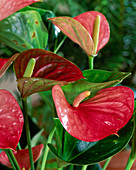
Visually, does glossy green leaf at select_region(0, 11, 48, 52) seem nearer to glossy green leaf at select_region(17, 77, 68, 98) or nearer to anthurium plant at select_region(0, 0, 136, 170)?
anthurium plant at select_region(0, 0, 136, 170)

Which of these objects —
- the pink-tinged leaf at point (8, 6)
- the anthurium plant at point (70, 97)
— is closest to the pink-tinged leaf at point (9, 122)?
the anthurium plant at point (70, 97)

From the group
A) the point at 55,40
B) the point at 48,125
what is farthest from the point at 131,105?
the point at 48,125

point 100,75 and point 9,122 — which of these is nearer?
point 9,122

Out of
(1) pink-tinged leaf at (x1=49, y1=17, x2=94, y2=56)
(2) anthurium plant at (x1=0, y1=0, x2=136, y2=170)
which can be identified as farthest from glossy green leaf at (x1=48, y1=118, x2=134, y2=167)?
(1) pink-tinged leaf at (x1=49, y1=17, x2=94, y2=56)

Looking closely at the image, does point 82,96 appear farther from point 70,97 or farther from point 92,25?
point 92,25

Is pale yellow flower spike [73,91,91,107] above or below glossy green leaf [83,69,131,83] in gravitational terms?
above

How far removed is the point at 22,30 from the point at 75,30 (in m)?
0.14

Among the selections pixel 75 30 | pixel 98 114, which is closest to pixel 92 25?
pixel 75 30

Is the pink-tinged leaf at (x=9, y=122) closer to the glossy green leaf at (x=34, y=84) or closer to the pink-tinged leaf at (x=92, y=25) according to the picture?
the glossy green leaf at (x=34, y=84)

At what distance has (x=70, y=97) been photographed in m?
0.33

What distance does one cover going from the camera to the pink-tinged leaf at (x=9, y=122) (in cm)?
22

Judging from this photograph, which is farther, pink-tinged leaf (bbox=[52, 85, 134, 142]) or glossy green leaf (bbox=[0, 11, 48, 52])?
glossy green leaf (bbox=[0, 11, 48, 52])

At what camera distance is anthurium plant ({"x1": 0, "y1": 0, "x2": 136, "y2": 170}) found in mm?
246

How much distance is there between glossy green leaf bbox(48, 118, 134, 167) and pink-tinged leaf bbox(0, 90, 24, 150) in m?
0.09
